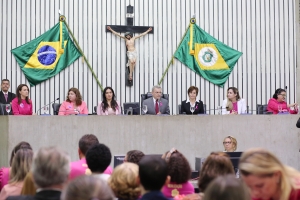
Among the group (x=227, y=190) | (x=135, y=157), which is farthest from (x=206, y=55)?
(x=227, y=190)

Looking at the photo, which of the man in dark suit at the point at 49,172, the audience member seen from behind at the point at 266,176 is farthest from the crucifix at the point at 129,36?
the audience member seen from behind at the point at 266,176

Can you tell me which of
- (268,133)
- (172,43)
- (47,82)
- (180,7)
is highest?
(180,7)

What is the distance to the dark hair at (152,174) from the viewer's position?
3.50 meters

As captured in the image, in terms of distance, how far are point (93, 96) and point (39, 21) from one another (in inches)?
88.6

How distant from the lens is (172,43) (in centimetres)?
1527

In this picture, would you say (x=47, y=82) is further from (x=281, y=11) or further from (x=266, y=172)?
(x=266, y=172)

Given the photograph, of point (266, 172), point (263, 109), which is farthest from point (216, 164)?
point (263, 109)

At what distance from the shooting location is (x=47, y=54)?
47.9 feet

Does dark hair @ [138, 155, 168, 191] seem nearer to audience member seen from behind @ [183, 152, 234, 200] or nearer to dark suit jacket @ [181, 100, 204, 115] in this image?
audience member seen from behind @ [183, 152, 234, 200]

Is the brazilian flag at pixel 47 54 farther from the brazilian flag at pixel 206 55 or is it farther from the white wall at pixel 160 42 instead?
the brazilian flag at pixel 206 55

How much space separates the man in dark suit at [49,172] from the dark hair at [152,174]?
1.69 ft

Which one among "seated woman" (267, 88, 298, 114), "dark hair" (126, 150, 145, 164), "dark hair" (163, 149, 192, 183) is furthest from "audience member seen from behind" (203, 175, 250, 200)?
"seated woman" (267, 88, 298, 114)

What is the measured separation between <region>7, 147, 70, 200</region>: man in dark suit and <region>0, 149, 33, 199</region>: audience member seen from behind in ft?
4.35

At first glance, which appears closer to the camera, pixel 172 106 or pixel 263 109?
pixel 263 109
